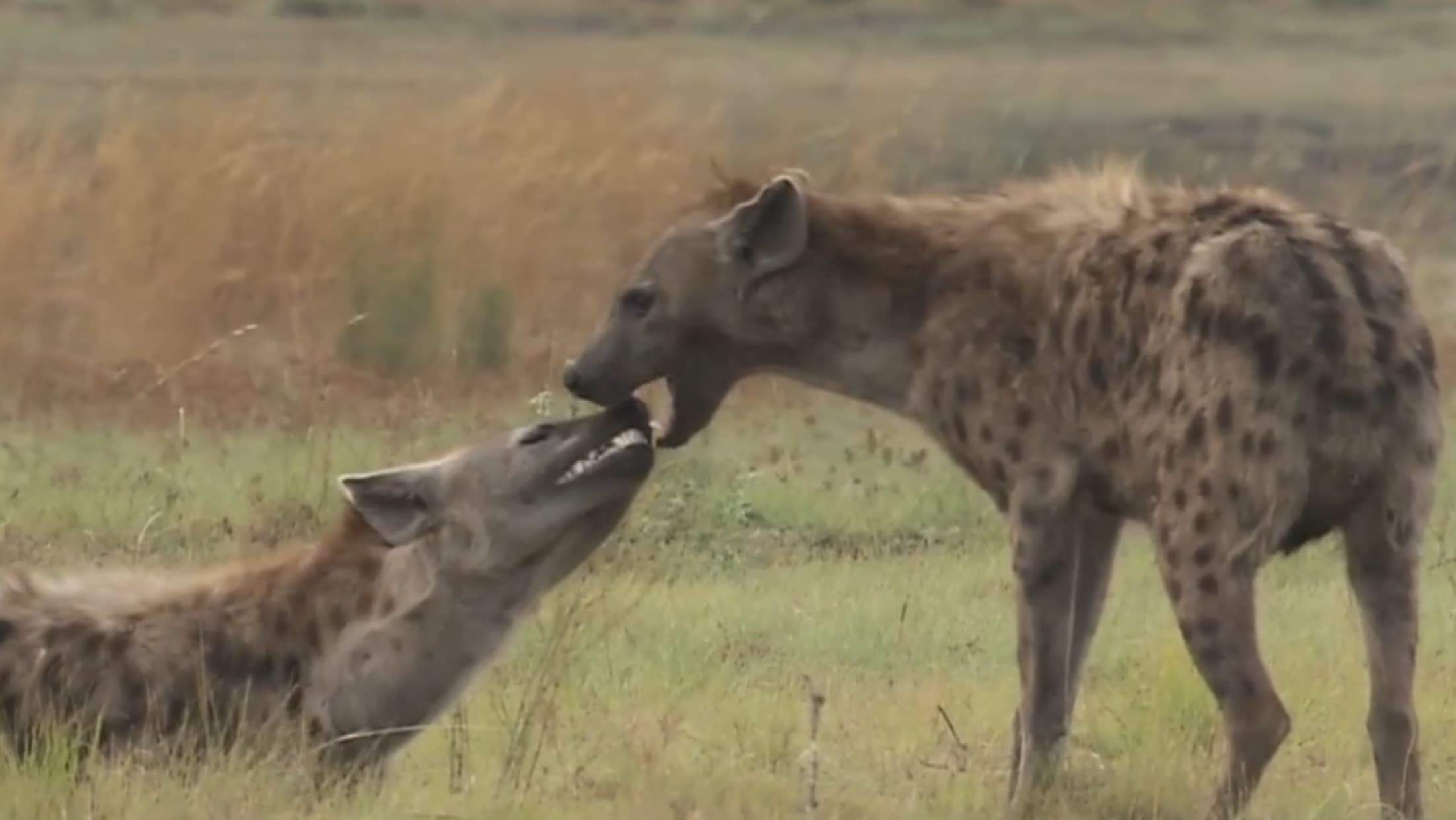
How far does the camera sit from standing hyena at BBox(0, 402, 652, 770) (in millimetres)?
6133

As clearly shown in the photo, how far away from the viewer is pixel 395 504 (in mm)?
6309

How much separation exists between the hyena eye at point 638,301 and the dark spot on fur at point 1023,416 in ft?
2.71

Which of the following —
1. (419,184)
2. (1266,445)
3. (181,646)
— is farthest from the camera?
(419,184)

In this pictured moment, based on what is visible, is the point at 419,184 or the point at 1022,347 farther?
the point at 419,184

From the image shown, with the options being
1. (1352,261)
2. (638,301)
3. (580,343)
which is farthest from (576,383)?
(580,343)

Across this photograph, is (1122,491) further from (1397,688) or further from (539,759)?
(539,759)

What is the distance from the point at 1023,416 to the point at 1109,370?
0.21 meters

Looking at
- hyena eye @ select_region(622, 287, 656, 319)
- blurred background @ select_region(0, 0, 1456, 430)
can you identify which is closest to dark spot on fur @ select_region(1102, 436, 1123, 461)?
hyena eye @ select_region(622, 287, 656, 319)

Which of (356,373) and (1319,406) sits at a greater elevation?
(1319,406)

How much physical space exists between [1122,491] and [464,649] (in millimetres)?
1189

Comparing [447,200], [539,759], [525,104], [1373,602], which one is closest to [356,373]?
[447,200]

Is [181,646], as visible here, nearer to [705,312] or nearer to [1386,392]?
[705,312]

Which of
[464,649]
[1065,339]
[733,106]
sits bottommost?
[733,106]

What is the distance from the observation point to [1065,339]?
619 centimetres
